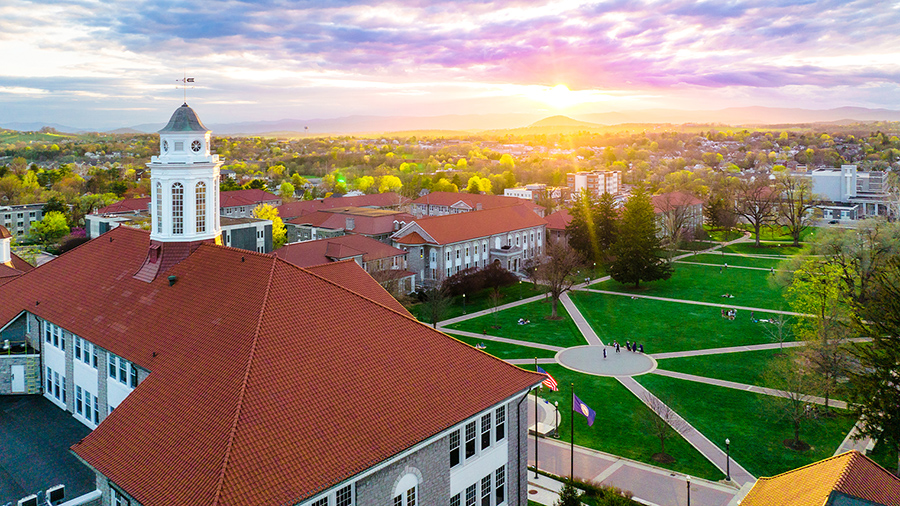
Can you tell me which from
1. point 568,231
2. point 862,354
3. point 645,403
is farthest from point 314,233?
point 862,354

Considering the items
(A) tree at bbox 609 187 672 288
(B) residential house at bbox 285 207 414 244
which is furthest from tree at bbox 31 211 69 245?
(A) tree at bbox 609 187 672 288

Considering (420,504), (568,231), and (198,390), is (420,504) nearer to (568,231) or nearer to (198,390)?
(198,390)

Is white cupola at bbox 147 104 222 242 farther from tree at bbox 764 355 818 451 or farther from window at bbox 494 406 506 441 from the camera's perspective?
tree at bbox 764 355 818 451

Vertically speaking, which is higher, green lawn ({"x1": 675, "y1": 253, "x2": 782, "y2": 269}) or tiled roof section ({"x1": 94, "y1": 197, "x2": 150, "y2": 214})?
tiled roof section ({"x1": 94, "y1": 197, "x2": 150, "y2": 214})

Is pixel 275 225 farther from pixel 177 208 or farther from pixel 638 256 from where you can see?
pixel 177 208

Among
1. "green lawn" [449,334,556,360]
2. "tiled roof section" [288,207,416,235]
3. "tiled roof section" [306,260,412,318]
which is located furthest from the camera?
"tiled roof section" [288,207,416,235]

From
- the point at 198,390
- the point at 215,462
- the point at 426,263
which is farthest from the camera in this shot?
the point at 426,263

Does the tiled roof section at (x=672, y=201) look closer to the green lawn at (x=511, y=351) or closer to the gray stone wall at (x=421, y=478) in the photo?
the green lawn at (x=511, y=351)
